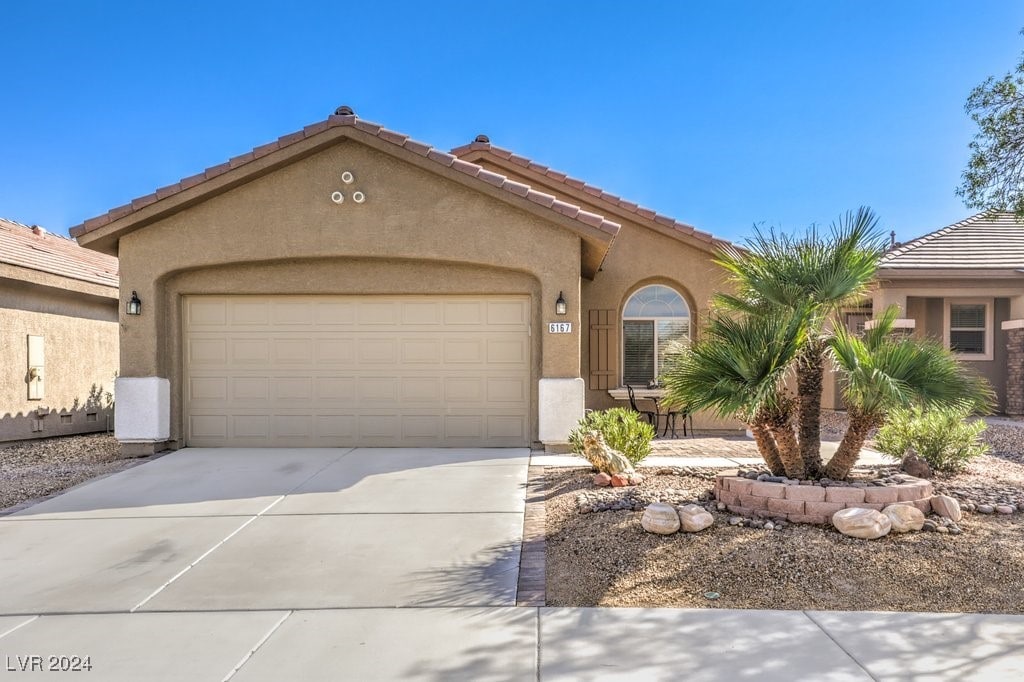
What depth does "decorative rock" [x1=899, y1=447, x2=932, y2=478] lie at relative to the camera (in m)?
7.27

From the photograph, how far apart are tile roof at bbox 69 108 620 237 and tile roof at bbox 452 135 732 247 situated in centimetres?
278

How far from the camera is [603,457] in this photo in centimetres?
711

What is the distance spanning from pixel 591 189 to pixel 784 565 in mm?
8719

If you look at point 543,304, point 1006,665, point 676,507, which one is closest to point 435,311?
point 543,304

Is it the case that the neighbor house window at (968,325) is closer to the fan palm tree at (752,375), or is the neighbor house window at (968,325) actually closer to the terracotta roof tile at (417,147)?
the fan palm tree at (752,375)

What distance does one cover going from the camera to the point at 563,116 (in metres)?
16.2

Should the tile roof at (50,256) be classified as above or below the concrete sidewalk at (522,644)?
above

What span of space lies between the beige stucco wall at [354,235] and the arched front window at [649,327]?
9.43ft

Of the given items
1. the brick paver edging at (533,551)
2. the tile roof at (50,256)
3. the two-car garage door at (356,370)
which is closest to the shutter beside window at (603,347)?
the two-car garage door at (356,370)

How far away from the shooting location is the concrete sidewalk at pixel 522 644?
3463 millimetres

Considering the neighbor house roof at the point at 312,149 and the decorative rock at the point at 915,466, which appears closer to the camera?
the decorative rock at the point at 915,466

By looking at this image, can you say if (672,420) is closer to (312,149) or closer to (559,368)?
(559,368)

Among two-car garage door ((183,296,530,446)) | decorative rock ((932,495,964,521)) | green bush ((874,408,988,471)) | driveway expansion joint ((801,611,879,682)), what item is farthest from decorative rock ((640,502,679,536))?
two-car garage door ((183,296,530,446))

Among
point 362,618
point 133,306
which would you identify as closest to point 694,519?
point 362,618
